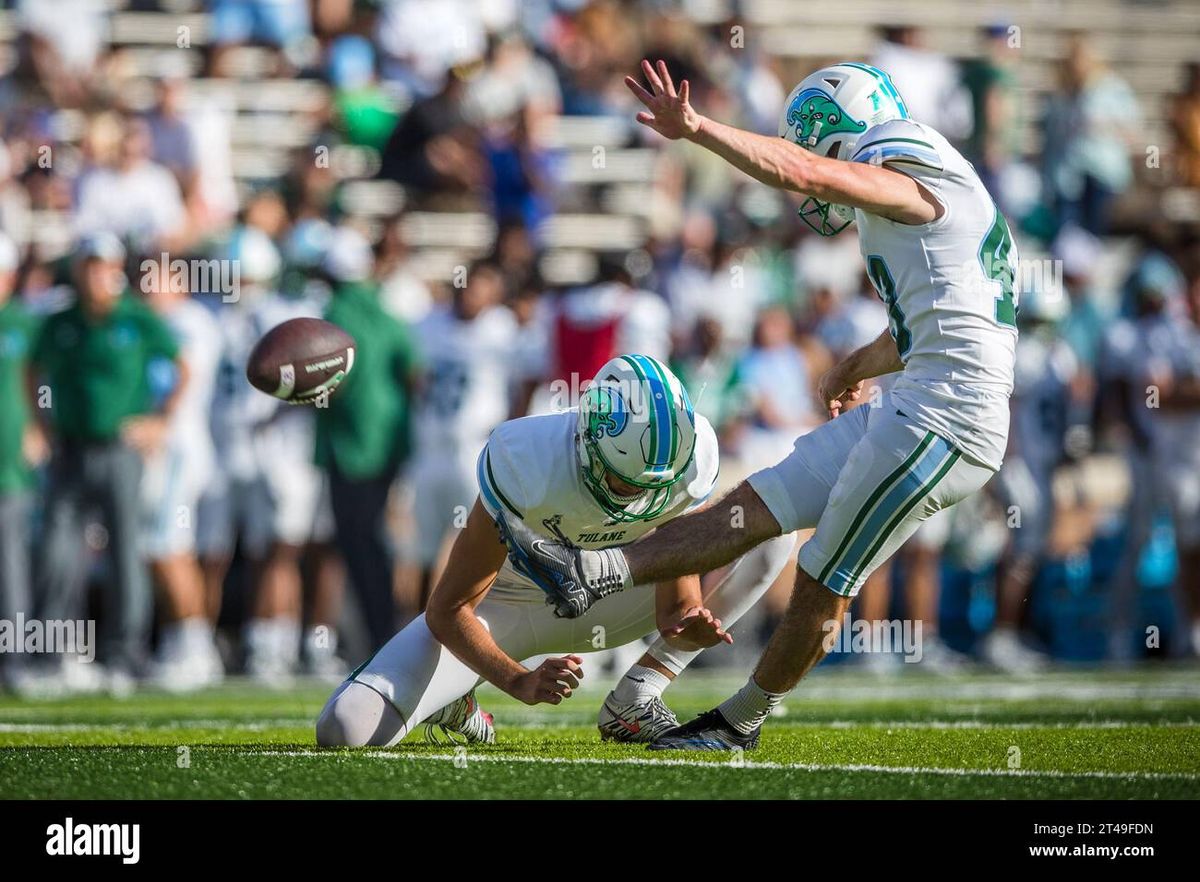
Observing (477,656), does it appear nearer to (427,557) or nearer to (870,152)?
(870,152)

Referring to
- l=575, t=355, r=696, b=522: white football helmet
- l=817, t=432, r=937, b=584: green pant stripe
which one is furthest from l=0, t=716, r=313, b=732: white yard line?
l=817, t=432, r=937, b=584: green pant stripe

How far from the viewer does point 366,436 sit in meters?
9.53

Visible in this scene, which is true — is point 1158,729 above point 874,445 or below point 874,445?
below

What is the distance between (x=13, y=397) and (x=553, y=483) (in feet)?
17.0

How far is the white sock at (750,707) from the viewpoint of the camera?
5129 millimetres

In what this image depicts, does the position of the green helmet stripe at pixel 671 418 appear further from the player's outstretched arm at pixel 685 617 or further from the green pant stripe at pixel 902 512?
the green pant stripe at pixel 902 512

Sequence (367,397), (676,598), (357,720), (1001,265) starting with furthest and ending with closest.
Answer: (367,397)
(357,720)
(676,598)
(1001,265)

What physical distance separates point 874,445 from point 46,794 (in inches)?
91.9

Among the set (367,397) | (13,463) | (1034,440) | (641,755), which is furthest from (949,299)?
(13,463)

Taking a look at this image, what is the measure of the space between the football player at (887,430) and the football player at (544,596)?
0.12 meters

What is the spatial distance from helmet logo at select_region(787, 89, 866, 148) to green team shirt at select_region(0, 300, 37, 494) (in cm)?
533

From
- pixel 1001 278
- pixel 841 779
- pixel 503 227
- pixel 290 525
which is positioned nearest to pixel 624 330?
pixel 503 227

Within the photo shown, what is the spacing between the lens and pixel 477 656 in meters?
4.97

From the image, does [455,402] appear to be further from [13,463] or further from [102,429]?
[13,463]
